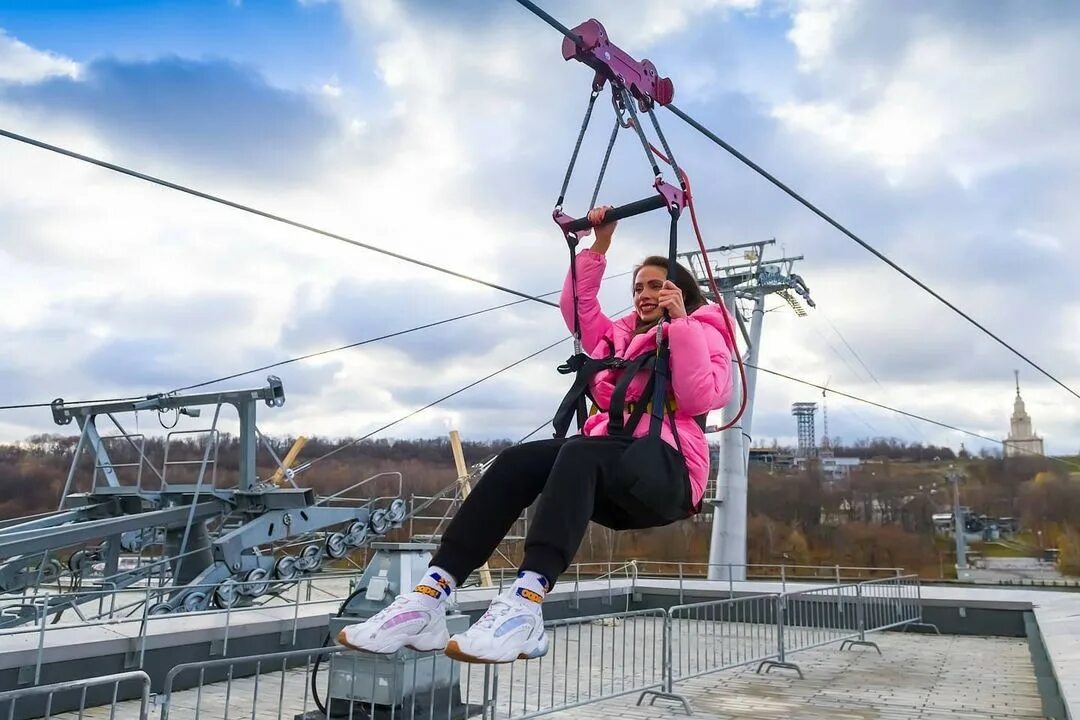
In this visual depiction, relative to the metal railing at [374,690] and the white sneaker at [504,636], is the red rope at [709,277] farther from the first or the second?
the metal railing at [374,690]

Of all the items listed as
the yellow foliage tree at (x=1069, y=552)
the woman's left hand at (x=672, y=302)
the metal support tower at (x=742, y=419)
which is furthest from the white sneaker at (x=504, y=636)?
the yellow foliage tree at (x=1069, y=552)

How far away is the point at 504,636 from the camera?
2354 millimetres

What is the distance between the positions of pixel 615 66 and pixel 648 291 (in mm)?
1008

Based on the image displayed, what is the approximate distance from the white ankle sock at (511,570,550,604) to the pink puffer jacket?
59cm

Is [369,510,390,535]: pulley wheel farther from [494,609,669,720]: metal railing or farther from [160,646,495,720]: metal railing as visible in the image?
[160,646,495,720]: metal railing

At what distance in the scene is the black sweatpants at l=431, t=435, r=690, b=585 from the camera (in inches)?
97.8

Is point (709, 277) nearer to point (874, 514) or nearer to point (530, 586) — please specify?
point (530, 586)

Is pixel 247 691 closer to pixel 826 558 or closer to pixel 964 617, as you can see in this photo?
pixel 964 617

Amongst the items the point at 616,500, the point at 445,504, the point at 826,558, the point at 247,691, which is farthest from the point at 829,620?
the point at 826,558

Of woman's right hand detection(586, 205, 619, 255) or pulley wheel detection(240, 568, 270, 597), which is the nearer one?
woman's right hand detection(586, 205, 619, 255)

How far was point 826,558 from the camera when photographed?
1937 inches

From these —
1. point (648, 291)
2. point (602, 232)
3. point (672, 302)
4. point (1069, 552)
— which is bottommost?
point (1069, 552)

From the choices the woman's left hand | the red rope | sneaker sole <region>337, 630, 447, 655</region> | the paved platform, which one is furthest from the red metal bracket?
the paved platform

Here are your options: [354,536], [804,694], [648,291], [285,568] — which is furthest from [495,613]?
[354,536]
